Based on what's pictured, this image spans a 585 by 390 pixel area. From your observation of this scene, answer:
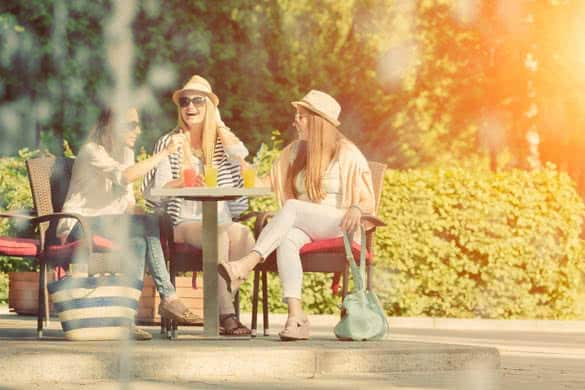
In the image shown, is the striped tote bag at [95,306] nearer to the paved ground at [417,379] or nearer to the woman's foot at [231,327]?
the paved ground at [417,379]

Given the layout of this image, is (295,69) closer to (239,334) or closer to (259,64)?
(259,64)

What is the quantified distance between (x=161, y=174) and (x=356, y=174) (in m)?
→ 1.20

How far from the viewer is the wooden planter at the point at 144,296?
1178 centimetres

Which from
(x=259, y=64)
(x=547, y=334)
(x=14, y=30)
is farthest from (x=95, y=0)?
(x=547, y=334)

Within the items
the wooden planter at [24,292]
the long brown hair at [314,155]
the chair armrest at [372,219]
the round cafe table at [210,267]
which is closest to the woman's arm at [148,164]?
the round cafe table at [210,267]

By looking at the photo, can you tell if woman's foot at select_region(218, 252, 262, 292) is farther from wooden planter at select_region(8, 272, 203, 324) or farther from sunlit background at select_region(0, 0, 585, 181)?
sunlit background at select_region(0, 0, 585, 181)

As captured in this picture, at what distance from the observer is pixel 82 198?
962 centimetres

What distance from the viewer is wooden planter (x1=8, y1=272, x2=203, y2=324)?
11.8 meters

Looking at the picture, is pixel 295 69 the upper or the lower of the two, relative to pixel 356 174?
upper

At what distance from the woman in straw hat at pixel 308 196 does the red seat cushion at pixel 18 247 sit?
1.36 meters

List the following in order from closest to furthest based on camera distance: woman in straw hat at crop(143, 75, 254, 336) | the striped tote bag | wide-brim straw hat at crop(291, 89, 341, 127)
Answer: the striped tote bag < woman in straw hat at crop(143, 75, 254, 336) < wide-brim straw hat at crop(291, 89, 341, 127)

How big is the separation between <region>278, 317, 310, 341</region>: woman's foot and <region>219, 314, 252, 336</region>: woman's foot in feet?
1.61

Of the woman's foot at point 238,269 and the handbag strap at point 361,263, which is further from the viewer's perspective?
the handbag strap at point 361,263

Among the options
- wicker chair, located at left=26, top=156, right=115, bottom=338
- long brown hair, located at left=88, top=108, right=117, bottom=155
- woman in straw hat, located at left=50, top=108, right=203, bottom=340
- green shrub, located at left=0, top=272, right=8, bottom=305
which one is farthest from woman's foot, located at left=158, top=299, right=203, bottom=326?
green shrub, located at left=0, top=272, right=8, bottom=305
